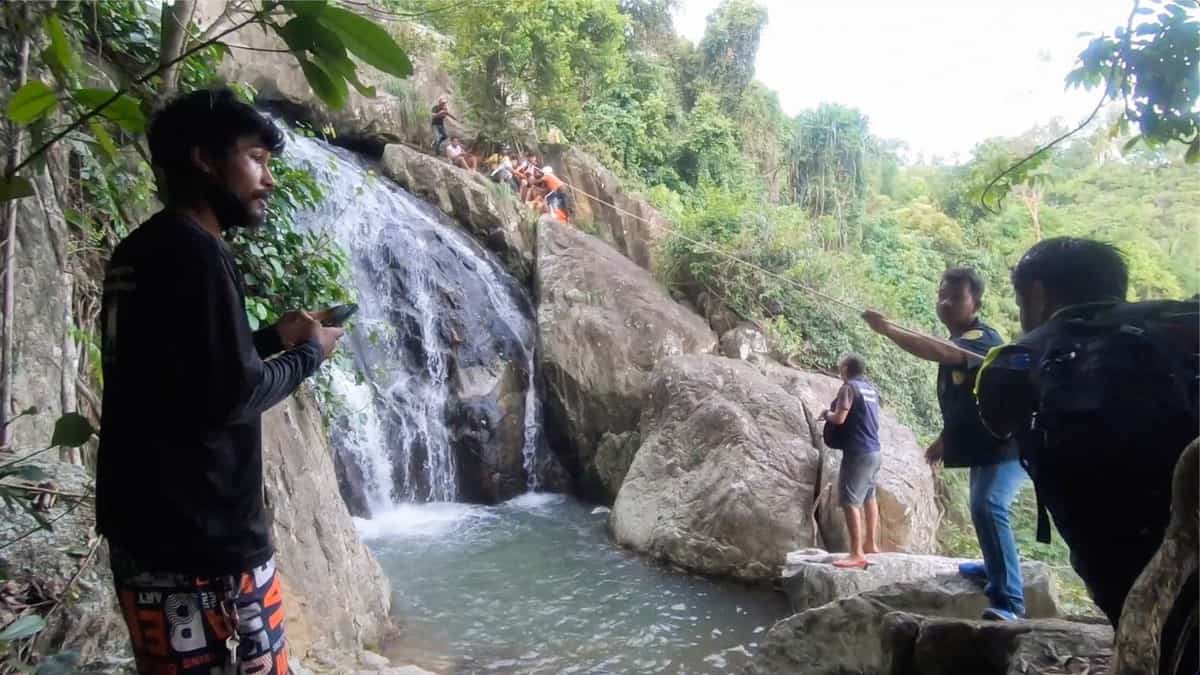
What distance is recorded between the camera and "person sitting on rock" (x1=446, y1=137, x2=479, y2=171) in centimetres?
1255

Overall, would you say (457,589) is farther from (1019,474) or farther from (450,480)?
(1019,474)

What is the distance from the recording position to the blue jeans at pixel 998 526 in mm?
3309

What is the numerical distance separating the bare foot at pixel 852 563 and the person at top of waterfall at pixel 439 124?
997 cm

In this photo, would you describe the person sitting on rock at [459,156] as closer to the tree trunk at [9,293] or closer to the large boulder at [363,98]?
the large boulder at [363,98]

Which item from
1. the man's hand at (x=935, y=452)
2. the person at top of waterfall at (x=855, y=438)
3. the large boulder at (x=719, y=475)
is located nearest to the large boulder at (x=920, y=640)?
the man's hand at (x=935, y=452)

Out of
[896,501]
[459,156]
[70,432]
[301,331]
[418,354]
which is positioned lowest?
[896,501]

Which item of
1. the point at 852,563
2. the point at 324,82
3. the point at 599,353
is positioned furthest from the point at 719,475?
the point at 324,82

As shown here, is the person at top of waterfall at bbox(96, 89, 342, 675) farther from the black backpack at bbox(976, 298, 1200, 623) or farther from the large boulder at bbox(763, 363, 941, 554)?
the large boulder at bbox(763, 363, 941, 554)

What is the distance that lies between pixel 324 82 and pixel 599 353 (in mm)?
8240

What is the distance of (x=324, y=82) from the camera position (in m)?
1.27

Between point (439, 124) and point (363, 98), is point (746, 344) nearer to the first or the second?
point (439, 124)

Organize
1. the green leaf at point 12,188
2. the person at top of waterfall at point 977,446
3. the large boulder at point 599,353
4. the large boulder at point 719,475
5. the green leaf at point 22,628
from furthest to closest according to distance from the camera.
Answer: the large boulder at point 599,353
the large boulder at point 719,475
the person at top of waterfall at point 977,446
the green leaf at point 22,628
the green leaf at point 12,188

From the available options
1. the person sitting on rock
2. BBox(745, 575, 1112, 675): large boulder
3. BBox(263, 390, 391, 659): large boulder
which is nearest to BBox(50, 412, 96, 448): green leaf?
BBox(263, 390, 391, 659): large boulder

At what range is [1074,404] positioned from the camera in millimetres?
1688
